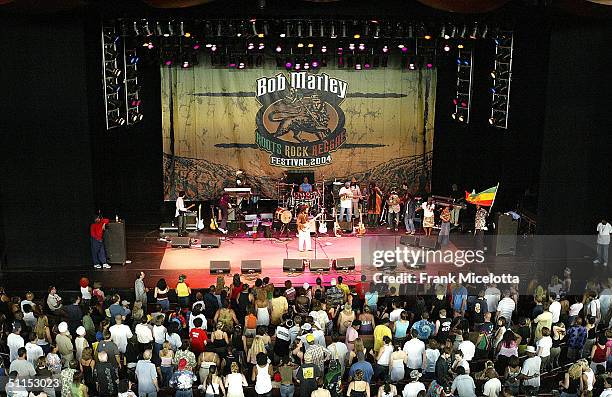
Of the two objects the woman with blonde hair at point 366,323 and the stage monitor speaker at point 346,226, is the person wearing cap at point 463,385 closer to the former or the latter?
the woman with blonde hair at point 366,323

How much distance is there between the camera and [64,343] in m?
11.7

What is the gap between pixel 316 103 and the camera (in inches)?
843

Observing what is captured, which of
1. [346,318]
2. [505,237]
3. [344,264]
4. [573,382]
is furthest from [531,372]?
[505,237]

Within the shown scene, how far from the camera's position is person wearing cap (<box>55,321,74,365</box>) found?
38.5 feet

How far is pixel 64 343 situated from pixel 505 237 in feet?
33.0

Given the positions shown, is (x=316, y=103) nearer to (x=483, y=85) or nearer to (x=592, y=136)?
(x=483, y=85)

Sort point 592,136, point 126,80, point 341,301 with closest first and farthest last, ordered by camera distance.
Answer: point 341,301, point 592,136, point 126,80

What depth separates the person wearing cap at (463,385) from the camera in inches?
419

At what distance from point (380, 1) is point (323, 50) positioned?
3283 mm

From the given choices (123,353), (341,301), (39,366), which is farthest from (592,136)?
(39,366)

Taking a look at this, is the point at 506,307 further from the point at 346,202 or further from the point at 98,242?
the point at 98,242

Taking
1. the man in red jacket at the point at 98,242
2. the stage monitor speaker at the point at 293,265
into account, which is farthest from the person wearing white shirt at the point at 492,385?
the man in red jacket at the point at 98,242

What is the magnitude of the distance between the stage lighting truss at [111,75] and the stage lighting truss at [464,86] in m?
8.00

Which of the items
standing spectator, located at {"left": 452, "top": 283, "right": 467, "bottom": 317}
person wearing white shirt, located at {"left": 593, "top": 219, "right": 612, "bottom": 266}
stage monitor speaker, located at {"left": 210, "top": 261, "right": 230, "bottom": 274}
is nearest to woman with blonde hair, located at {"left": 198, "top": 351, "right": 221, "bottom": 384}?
standing spectator, located at {"left": 452, "top": 283, "right": 467, "bottom": 317}
